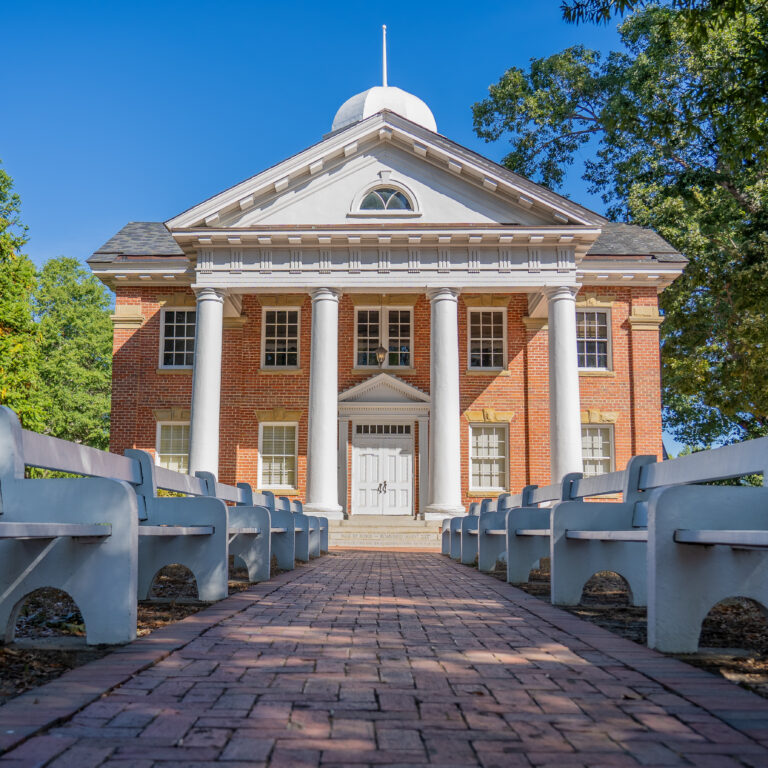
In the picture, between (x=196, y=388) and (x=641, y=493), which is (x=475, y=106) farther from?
(x=641, y=493)

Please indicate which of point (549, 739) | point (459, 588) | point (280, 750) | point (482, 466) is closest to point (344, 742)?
point (280, 750)

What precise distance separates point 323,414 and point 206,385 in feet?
10.1

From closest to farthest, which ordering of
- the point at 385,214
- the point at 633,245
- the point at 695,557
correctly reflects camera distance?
the point at 695,557 < the point at 385,214 < the point at 633,245

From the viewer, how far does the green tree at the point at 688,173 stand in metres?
10.6

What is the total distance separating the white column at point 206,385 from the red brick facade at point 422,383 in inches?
108

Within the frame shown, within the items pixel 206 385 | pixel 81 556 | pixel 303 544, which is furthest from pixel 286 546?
pixel 206 385

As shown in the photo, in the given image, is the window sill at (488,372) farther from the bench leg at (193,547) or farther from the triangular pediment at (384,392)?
the bench leg at (193,547)

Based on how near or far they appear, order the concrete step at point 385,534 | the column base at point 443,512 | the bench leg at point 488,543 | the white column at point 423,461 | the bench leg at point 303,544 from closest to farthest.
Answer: the bench leg at point 488,543 → the bench leg at point 303,544 → the concrete step at point 385,534 → the column base at point 443,512 → the white column at point 423,461

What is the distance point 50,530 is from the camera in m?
3.66

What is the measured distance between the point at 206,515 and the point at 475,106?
104ft

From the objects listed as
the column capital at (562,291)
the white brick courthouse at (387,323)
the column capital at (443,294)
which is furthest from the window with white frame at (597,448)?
the column capital at (443,294)

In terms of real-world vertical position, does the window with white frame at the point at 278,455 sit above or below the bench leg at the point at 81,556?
above

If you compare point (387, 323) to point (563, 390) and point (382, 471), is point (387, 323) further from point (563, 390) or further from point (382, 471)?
point (563, 390)

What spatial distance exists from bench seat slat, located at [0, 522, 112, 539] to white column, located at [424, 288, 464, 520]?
55.3ft
